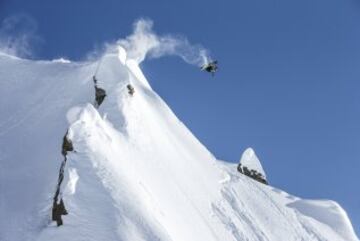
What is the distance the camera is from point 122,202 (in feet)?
105

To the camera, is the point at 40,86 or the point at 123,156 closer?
the point at 123,156

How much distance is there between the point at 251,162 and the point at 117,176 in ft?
97.5

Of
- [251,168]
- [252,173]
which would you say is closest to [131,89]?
[252,173]

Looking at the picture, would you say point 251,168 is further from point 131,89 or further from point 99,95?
point 99,95

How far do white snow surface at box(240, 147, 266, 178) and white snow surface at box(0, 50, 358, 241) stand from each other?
3.40 m

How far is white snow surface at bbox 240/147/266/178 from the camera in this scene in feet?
201

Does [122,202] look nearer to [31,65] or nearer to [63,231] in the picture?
[63,231]

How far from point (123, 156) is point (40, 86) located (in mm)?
13369

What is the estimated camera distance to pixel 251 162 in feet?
204

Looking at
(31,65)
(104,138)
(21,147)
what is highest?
(31,65)

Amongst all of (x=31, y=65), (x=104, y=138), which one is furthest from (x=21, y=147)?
(x=31, y=65)

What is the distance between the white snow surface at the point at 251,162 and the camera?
6122 centimetres

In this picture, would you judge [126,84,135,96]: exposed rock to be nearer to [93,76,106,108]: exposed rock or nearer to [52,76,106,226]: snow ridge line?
[93,76,106,108]: exposed rock

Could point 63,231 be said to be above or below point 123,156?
below
